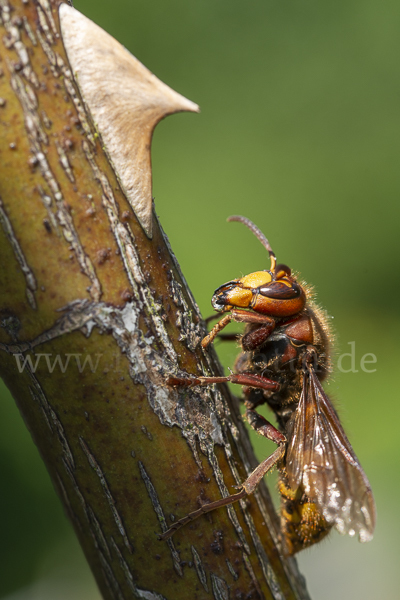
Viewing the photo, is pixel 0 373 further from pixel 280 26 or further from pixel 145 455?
pixel 280 26

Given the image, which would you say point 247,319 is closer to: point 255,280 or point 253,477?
point 255,280

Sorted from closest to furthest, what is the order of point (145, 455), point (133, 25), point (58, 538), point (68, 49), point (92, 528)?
point (68, 49), point (145, 455), point (92, 528), point (58, 538), point (133, 25)

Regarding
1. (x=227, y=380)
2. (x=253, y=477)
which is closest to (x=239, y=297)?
(x=227, y=380)

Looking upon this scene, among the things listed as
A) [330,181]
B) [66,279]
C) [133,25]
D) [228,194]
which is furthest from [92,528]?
[133,25]

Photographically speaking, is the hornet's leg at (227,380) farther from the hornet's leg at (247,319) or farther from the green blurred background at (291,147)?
the green blurred background at (291,147)

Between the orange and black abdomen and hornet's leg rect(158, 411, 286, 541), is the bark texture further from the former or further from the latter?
the orange and black abdomen

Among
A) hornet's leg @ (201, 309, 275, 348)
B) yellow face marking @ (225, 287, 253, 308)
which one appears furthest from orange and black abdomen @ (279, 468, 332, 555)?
yellow face marking @ (225, 287, 253, 308)

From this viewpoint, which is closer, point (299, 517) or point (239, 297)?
point (239, 297)
